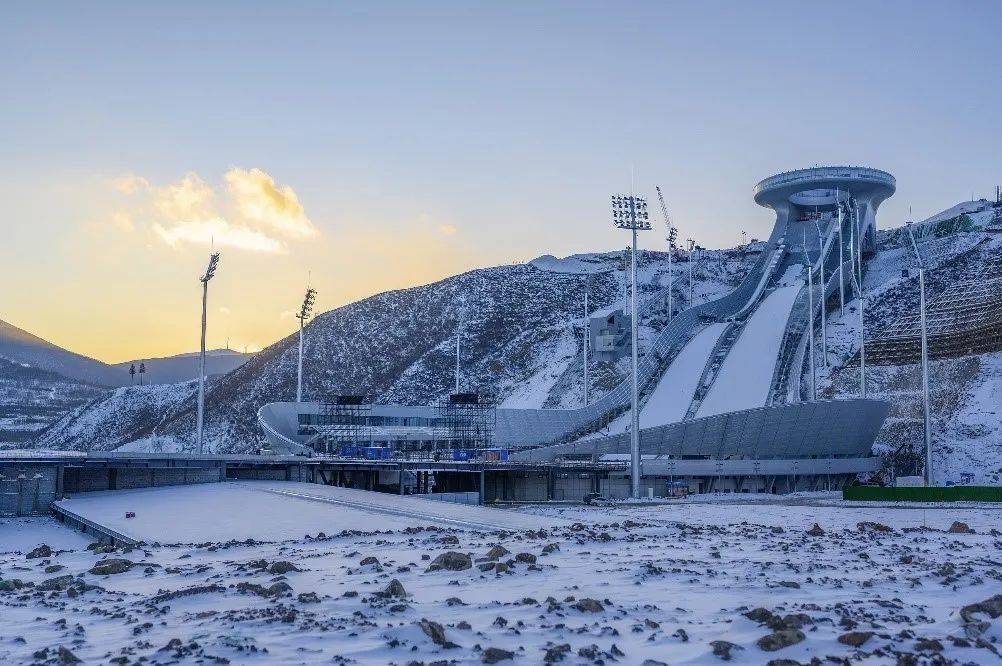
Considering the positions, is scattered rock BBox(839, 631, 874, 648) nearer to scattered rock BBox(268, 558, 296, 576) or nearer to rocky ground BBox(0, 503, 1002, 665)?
rocky ground BBox(0, 503, 1002, 665)

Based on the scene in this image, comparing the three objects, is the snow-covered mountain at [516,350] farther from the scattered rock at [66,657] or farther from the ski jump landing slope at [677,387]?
the scattered rock at [66,657]

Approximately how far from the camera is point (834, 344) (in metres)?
94.1

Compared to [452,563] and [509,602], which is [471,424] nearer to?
[452,563]

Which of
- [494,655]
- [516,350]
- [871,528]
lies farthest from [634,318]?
[516,350]

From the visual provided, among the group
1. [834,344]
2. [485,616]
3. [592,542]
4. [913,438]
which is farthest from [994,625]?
[834,344]

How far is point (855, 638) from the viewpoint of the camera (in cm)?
1127

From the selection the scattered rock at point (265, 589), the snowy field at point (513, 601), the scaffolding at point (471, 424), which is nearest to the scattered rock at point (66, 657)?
the snowy field at point (513, 601)

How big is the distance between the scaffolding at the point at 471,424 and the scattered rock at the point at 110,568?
59807mm

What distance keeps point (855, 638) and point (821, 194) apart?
126 meters

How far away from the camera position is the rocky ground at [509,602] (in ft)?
36.6

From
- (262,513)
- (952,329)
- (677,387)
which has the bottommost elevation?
(262,513)

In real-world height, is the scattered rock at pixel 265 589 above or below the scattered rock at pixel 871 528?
above

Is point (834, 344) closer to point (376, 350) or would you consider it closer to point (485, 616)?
point (376, 350)

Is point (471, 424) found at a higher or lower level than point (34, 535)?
higher
